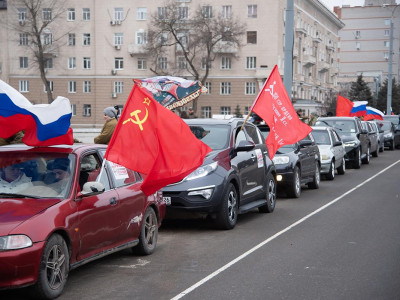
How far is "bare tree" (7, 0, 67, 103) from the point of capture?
245ft

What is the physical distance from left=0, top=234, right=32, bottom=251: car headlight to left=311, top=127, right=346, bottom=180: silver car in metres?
15.6

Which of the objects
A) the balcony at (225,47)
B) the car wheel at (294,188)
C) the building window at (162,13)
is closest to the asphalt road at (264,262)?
the car wheel at (294,188)

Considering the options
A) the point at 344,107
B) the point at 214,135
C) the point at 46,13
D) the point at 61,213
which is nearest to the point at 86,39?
the point at 46,13

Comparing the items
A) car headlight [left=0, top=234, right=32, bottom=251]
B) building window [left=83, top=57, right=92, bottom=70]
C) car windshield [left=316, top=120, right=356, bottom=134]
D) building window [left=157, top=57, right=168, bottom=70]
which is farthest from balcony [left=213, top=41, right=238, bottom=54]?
car headlight [left=0, top=234, right=32, bottom=251]

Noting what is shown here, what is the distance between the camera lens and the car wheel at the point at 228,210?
36.4 ft

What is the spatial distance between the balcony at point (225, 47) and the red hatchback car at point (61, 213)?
64.9 m

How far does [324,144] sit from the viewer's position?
2211 cm

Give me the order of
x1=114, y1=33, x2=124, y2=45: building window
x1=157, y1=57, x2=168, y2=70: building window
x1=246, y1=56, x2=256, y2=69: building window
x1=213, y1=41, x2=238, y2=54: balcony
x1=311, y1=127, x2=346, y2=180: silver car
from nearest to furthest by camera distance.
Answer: x1=311, y1=127, x2=346, y2=180: silver car → x1=213, y1=41, x2=238, y2=54: balcony → x1=246, y1=56, x2=256, y2=69: building window → x1=157, y1=57, x2=168, y2=70: building window → x1=114, y1=33, x2=124, y2=45: building window

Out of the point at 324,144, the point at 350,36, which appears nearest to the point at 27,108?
the point at 324,144

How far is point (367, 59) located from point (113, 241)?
137 m

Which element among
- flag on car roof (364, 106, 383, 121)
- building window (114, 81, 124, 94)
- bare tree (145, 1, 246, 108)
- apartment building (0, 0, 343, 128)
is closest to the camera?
flag on car roof (364, 106, 383, 121)

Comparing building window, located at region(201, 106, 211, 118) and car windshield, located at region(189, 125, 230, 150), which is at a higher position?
car windshield, located at region(189, 125, 230, 150)

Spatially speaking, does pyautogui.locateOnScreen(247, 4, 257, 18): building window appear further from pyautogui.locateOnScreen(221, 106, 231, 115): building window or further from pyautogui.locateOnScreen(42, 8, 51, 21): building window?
pyautogui.locateOnScreen(42, 8, 51, 21): building window

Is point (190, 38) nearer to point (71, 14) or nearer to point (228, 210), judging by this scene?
point (71, 14)
